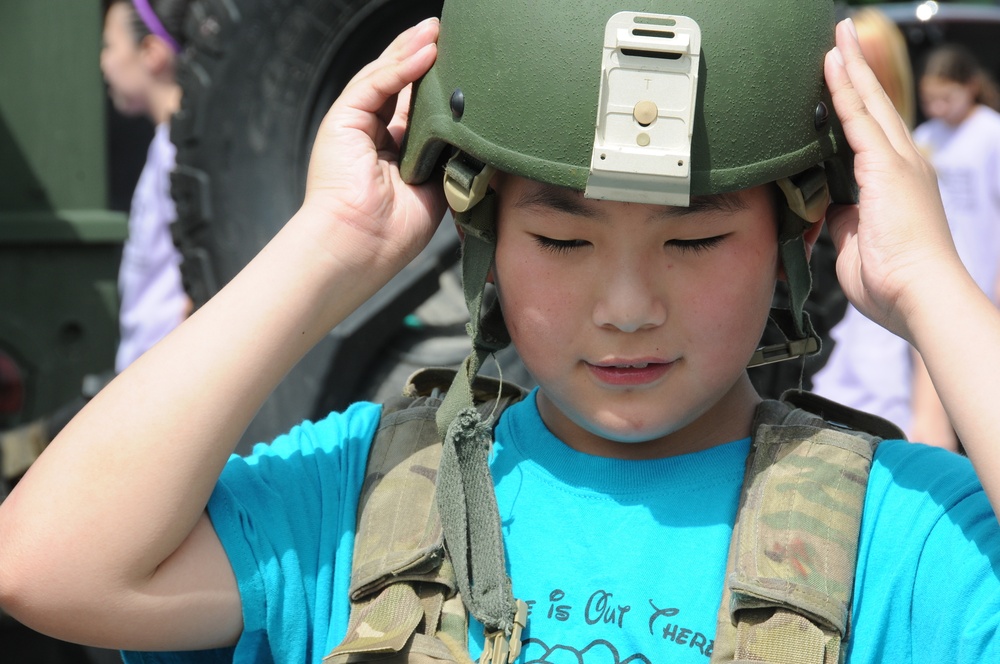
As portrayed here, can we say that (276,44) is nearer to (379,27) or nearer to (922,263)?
(379,27)

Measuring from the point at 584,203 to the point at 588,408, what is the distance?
1.02ft

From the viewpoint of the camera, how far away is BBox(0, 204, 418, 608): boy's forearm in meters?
1.86

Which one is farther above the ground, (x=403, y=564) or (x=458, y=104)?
(x=458, y=104)

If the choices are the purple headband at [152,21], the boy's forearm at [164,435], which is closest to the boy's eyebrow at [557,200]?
the boy's forearm at [164,435]

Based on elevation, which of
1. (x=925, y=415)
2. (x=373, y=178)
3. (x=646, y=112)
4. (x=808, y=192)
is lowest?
(x=925, y=415)

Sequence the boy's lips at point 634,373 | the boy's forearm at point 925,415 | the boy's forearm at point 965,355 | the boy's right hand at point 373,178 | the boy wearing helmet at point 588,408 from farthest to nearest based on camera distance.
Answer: the boy's forearm at point 925,415 < the boy's right hand at point 373,178 < the boy's lips at point 634,373 < the boy wearing helmet at point 588,408 < the boy's forearm at point 965,355

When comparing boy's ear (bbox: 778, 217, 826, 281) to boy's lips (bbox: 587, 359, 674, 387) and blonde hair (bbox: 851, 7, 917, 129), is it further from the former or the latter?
blonde hair (bbox: 851, 7, 917, 129)

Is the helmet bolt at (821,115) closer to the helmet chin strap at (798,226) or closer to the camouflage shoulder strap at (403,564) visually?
the helmet chin strap at (798,226)

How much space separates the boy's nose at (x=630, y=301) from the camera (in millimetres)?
1860

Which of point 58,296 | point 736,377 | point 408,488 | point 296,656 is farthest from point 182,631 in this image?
point 58,296

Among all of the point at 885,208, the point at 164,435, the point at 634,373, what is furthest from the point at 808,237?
the point at 164,435

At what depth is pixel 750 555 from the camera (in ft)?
6.10

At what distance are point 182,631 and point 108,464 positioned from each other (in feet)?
0.89

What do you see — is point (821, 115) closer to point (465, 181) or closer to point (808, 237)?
point (808, 237)
